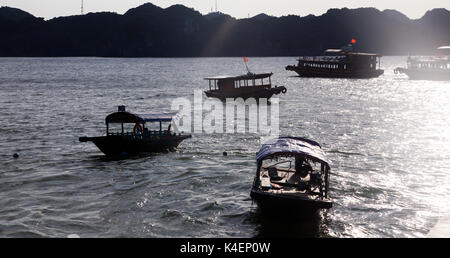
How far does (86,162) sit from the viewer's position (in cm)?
2877

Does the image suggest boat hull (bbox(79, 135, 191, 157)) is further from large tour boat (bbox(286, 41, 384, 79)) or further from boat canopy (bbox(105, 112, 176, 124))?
large tour boat (bbox(286, 41, 384, 79))

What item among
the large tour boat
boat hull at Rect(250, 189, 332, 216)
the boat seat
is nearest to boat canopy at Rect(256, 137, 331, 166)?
the boat seat

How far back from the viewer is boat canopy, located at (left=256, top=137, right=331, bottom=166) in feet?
61.3

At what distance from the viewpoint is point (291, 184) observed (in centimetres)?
1872

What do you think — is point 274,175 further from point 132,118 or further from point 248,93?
point 248,93

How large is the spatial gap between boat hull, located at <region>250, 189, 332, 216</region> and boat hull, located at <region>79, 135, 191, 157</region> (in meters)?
14.0

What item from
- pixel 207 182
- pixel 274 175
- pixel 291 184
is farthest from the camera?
pixel 207 182

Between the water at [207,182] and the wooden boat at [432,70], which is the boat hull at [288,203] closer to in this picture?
the water at [207,182]

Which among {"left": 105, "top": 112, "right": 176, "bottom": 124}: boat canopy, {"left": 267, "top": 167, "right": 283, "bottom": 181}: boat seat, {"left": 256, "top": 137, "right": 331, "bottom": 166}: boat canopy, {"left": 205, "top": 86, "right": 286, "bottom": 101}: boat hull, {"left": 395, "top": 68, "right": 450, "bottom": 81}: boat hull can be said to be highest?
{"left": 395, "top": 68, "right": 450, "bottom": 81}: boat hull

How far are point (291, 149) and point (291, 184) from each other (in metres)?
1.55

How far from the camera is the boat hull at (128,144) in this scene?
29.4 metres

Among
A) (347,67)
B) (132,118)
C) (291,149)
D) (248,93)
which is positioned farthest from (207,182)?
(347,67)

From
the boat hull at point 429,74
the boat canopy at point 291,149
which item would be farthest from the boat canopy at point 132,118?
the boat hull at point 429,74
